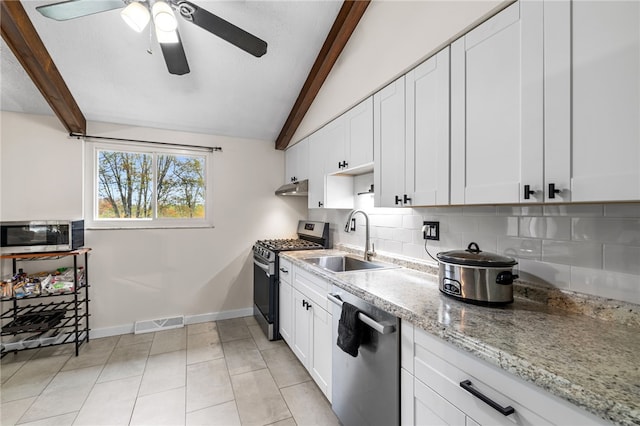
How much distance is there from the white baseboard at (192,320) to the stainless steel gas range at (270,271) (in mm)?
196

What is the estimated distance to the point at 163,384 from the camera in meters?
2.21

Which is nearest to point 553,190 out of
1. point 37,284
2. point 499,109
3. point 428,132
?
point 499,109

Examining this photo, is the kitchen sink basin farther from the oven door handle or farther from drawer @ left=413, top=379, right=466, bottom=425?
drawer @ left=413, top=379, right=466, bottom=425

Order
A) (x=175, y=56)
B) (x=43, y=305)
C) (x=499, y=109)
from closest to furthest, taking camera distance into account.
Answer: (x=499, y=109)
(x=175, y=56)
(x=43, y=305)

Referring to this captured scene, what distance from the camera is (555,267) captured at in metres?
1.28

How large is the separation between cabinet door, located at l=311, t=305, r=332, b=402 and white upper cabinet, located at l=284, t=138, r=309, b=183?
63.2 inches

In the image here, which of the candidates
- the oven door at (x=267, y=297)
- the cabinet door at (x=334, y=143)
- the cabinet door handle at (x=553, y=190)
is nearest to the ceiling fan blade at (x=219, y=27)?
the cabinet door at (x=334, y=143)

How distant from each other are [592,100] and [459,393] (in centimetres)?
108

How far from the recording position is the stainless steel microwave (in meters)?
2.44

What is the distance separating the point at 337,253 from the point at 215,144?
204cm

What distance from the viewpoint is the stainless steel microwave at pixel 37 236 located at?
2.44m

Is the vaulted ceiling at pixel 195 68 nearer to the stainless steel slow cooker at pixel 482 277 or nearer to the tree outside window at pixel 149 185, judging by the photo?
the tree outside window at pixel 149 185

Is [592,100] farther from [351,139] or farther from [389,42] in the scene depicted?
[351,139]

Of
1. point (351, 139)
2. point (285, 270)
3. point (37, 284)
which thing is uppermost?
point (351, 139)
